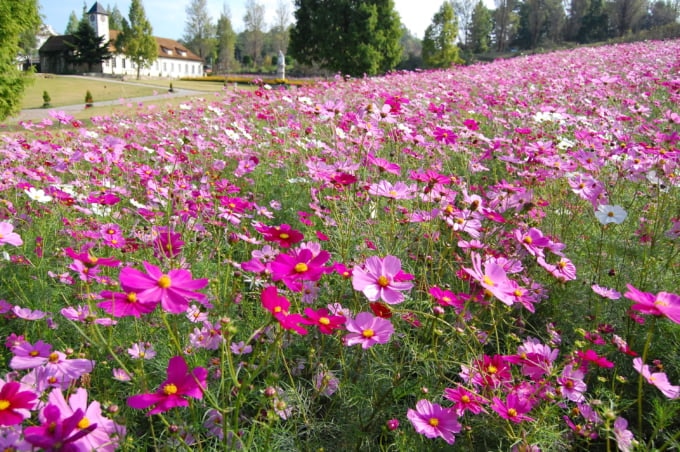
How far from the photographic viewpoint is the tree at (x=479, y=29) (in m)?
44.5

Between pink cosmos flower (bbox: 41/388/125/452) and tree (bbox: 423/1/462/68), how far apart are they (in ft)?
102

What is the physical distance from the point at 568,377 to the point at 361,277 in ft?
2.19

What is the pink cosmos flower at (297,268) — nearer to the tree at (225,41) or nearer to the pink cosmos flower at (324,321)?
the pink cosmos flower at (324,321)

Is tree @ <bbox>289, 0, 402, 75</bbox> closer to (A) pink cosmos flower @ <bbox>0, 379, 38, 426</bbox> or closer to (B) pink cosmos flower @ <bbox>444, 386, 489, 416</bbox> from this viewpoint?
(B) pink cosmos flower @ <bbox>444, 386, 489, 416</bbox>

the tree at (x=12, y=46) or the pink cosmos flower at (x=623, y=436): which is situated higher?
the tree at (x=12, y=46)

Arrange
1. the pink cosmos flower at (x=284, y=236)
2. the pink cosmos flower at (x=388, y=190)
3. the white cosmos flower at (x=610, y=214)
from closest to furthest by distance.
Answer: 1. the pink cosmos flower at (x=284, y=236)
2. the pink cosmos flower at (x=388, y=190)
3. the white cosmos flower at (x=610, y=214)

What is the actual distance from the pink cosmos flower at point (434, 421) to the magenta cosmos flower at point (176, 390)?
1.68 feet

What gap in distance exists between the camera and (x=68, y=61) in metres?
44.2

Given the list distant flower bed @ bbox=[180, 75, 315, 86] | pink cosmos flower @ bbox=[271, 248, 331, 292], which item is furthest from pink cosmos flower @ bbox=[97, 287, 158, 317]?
distant flower bed @ bbox=[180, 75, 315, 86]

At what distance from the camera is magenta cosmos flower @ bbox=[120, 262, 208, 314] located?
0.83 metres

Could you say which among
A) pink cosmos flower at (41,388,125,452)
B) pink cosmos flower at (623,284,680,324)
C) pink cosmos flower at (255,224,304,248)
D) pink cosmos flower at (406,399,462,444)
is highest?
pink cosmos flower at (255,224,304,248)

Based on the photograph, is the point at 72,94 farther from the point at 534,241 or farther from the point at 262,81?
the point at 534,241

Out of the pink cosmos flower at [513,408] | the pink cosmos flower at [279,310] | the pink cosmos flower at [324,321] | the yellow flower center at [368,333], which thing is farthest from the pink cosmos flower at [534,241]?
the pink cosmos flower at [279,310]

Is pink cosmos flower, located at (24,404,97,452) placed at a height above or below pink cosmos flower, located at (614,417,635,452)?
above
